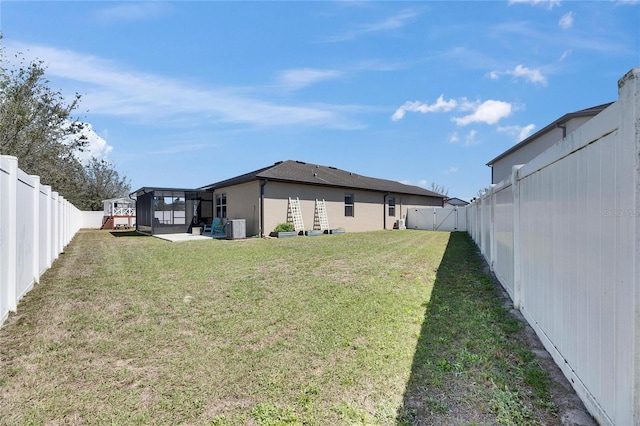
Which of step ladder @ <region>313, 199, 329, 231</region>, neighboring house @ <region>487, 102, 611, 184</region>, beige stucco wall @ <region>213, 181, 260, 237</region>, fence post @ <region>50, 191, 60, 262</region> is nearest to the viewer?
fence post @ <region>50, 191, 60, 262</region>

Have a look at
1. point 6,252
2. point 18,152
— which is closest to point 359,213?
point 6,252

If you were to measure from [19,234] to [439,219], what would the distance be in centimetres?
2224

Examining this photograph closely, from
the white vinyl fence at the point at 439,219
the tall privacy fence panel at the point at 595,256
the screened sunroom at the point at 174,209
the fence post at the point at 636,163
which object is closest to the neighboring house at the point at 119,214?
the screened sunroom at the point at 174,209

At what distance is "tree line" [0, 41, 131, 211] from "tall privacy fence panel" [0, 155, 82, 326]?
12779 mm

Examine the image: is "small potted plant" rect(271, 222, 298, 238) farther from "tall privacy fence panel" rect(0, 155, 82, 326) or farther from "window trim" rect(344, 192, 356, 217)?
"tall privacy fence panel" rect(0, 155, 82, 326)

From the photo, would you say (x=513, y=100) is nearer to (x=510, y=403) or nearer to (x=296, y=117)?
(x=296, y=117)

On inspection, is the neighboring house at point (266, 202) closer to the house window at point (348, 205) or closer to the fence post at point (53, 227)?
the house window at point (348, 205)

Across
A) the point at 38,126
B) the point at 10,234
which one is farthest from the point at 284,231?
the point at 38,126

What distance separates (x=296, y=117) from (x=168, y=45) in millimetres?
6936

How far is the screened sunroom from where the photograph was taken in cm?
1741

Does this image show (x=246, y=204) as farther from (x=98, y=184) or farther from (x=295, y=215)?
(x=98, y=184)

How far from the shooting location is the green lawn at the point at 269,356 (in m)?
2.10

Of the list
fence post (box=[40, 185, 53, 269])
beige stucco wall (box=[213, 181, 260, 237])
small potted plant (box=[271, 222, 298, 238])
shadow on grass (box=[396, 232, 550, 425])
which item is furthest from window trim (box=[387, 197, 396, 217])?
fence post (box=[40, 185, 53, 269])

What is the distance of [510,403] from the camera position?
2137 millimetres
